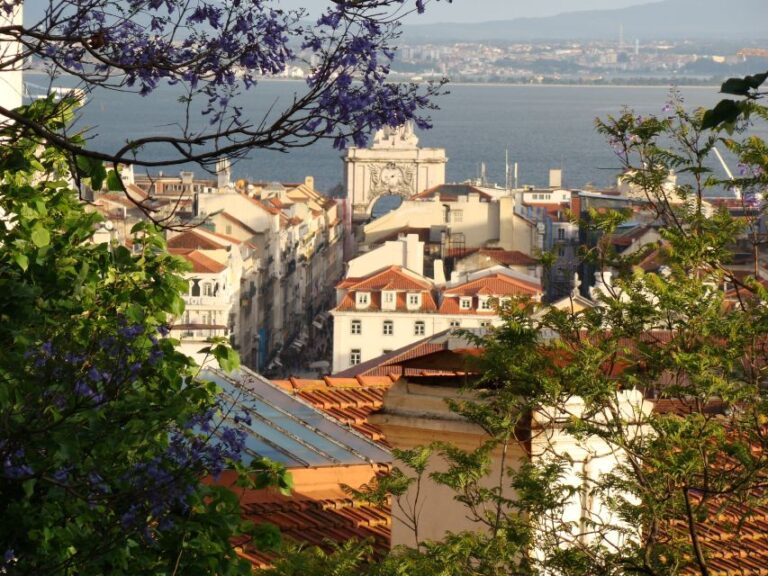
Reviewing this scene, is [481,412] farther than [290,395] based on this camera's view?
No

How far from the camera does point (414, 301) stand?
58.8 metres

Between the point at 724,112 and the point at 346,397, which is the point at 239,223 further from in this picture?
the point at 724,112

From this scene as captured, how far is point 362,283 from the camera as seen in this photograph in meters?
59.4

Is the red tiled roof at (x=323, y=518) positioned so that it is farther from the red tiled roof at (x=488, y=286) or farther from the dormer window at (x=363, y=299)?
the dormer window at (x=363, y=299)

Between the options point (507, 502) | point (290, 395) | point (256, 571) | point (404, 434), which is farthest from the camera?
point (290, 395)

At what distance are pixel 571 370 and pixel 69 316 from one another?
170 centimetres

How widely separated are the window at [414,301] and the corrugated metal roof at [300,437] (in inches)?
1843

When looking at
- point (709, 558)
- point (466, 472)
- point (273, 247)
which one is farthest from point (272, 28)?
point (273, 247)

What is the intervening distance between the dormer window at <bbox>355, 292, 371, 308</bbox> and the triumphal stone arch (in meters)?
52.8

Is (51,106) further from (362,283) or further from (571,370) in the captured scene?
(362,283)

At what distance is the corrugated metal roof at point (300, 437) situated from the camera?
10.3 m

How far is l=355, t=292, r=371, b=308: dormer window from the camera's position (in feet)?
194

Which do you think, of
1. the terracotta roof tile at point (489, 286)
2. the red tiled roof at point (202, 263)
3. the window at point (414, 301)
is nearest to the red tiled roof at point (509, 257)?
the terracotta roof tile at point (489, 286)

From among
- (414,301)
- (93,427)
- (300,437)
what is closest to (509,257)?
(414,301)
